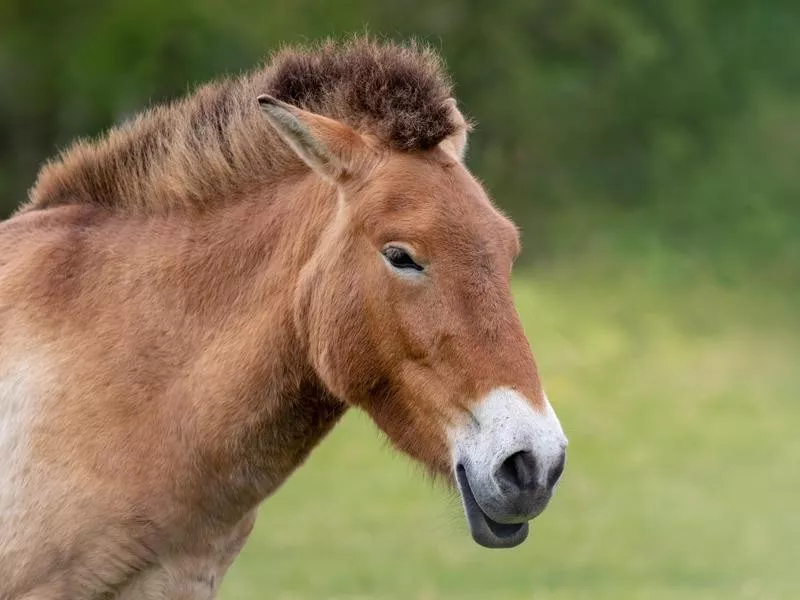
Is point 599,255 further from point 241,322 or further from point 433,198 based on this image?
point 433,198

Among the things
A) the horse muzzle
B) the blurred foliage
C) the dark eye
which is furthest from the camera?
the blurred foliage

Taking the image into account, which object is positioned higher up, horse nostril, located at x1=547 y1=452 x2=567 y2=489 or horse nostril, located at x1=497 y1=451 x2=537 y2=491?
horse nostril, located at x1=547 y1=452 x2=567 y2=489

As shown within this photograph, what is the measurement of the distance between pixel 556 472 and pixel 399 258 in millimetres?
840

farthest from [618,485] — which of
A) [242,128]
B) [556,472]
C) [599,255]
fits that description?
[556,472]

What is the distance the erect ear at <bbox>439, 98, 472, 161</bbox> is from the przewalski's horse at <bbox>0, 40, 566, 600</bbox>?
2 centimetres

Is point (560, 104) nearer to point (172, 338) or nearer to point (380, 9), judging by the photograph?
point (380, 9)

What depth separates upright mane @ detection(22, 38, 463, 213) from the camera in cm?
441

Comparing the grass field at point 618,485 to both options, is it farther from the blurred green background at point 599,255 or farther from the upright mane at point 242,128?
the upright mane at point 242,128

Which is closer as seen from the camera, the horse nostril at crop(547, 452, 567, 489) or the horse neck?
the horse nostril at crop(547, 452, 567, 489)

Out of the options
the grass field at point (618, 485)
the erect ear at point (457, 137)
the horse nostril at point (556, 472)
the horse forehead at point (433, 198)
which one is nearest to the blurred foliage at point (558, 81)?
the grass field at point (618, 485)

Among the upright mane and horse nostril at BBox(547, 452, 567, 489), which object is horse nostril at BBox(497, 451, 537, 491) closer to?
horse nostril at BBox(547, 452, 567, 489)

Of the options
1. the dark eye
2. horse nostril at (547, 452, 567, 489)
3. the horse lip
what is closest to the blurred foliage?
the dark eye

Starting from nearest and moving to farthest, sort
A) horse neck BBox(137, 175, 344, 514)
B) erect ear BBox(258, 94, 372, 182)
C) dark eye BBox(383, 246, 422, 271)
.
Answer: dark eye BBox(383, 246, 422, 271), erect ear BBox(258, 94, 372, 182), horse neck BBox(137, 175, 344, 514)

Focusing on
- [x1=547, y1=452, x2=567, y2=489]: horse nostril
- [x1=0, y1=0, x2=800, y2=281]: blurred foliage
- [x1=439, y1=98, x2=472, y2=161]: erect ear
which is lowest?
[x1=547, y1=452, x2=567, y2=489]: horse nostril
